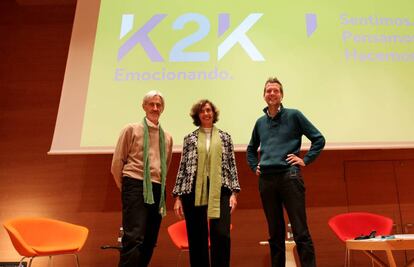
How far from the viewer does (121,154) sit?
8.20ft

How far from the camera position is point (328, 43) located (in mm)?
3758

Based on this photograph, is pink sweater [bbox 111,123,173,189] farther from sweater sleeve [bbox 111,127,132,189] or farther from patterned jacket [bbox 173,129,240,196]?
patterned jacket [bbox 173,129,240,196]

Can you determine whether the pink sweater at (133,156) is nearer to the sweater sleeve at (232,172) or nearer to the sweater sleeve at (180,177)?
the sweater sleeve at (180,177)

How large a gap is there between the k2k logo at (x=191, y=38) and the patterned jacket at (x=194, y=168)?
141 cm

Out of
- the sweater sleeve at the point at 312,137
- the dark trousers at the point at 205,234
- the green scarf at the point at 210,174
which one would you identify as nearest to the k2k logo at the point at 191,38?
the sweater sleeve at the point at 312,137

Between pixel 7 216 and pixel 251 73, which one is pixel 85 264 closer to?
pixel 7 216

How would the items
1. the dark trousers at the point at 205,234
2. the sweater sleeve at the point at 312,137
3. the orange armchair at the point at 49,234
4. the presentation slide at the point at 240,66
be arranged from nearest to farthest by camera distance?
the dark trousers at the point at 205,234 → the sweater sleeve at the point at 312,137 → the orange armchair at the point at 49,234 → the presentation slide at the point at 240,66

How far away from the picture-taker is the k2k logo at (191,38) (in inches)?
148

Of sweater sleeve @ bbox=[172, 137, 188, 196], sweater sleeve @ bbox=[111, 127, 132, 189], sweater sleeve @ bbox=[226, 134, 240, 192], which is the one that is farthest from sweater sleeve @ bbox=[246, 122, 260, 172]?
sweater sleeve @ bbox=[111, 127, 132, 189]

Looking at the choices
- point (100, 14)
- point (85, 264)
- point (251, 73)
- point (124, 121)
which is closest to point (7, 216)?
point (85, 264)

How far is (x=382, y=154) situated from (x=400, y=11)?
1.58m

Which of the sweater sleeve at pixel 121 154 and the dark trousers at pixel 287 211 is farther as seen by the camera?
the sweater sleeve at pixel 121 154

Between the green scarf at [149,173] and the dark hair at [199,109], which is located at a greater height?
the dark hair at [199,109]

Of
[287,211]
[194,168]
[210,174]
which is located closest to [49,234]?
[194,168]
